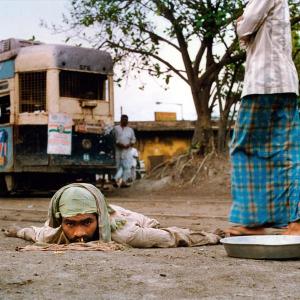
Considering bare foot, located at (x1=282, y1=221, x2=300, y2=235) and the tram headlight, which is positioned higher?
the tram headlight

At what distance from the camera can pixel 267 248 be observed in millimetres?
4238

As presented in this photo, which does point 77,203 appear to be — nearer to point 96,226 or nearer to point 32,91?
point 96,226

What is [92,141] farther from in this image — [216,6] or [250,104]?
[250,104]

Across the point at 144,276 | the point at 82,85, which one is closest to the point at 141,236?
the point at 144,276

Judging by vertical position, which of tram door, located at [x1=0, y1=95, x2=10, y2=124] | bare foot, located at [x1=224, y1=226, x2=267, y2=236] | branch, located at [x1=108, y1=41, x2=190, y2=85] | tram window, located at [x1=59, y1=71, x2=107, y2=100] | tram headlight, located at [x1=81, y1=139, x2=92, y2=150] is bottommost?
bare foot, located at [x1=224, y1=226, x2=267, y2=236]

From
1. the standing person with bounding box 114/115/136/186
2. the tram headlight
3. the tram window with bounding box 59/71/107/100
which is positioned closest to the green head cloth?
the tram window with bounding box 59/71/107/100

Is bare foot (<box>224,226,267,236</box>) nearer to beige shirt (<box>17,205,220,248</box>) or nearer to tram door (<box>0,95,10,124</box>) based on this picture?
beige shirt (<box>17,205,220,248</box>)

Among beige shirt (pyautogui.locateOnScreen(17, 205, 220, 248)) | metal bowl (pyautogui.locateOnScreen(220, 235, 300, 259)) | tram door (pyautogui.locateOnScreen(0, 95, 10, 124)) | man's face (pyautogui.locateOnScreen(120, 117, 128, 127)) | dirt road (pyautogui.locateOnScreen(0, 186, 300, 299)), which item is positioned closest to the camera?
dirt road (pyautogui.locateOnScreen(0, 186, 300, 299))

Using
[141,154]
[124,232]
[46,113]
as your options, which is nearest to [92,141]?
[46,113]

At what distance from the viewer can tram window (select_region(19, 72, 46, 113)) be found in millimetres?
14531

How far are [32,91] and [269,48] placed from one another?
10210 millimetres

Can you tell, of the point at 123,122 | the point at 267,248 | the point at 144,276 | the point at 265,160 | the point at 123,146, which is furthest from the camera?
the point at 123,146

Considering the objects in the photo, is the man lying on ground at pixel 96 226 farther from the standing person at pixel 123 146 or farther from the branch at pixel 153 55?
the branch at pixel 153 55

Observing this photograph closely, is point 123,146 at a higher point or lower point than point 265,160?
lower
